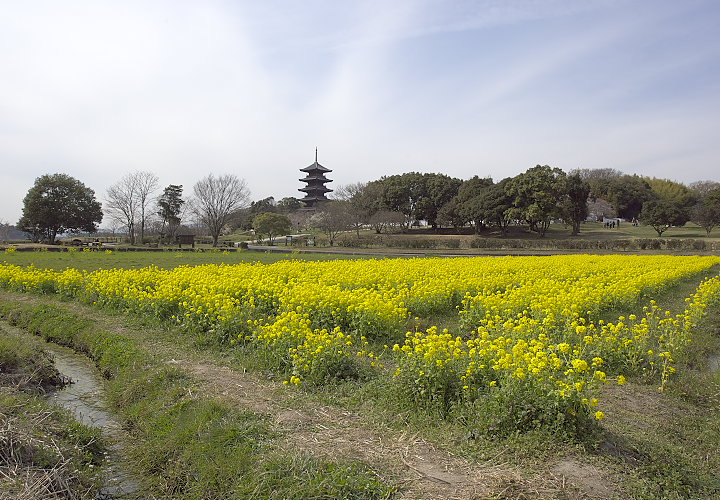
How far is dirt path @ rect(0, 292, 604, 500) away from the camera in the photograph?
3.35m

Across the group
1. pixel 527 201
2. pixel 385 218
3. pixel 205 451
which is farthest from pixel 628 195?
pixel 205 451

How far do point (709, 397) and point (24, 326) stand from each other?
11.4 meters

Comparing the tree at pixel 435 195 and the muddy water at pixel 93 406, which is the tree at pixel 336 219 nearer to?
the tree at pixel 435 195

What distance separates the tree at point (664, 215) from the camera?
159ft

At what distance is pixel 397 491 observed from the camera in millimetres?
3385

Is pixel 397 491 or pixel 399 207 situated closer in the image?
pixel 397 491

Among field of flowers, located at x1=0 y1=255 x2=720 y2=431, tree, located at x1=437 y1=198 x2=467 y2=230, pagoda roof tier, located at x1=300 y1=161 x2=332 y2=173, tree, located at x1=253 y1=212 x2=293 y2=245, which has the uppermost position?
pagoda roof tier, located at x1=300 y1=161 x2=332 y2=173

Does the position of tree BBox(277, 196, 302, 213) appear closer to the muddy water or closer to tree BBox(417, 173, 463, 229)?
tree BBox(417, 173, 463, 229)

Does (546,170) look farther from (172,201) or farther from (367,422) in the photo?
(367,422)

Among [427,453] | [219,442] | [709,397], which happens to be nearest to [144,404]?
[219,442]

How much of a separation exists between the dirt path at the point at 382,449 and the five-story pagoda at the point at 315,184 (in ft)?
242

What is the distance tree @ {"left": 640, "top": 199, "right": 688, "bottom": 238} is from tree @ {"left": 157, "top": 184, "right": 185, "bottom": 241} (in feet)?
176

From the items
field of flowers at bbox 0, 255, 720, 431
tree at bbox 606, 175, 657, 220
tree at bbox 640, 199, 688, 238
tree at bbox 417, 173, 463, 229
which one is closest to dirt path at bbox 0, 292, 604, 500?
field of flowers at bbox 0, 255, 720, 431

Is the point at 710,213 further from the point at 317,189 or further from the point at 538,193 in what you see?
the point at 317,189
